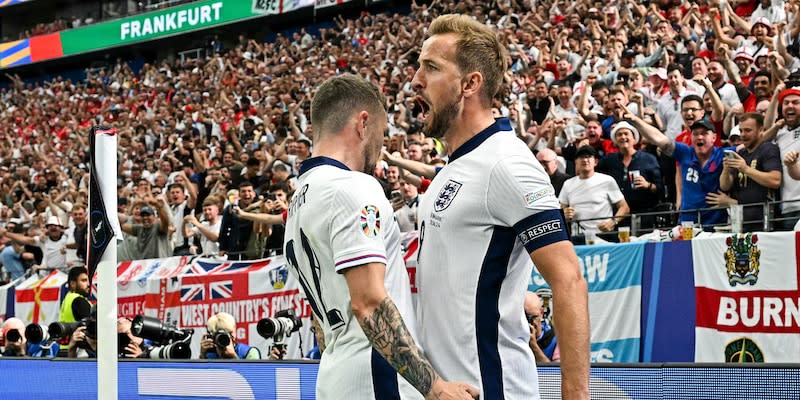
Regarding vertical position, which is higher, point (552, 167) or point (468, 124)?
point (552, 167)

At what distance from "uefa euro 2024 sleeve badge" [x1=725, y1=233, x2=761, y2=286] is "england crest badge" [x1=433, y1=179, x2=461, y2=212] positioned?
5.46 meters

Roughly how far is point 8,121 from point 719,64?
26.9 m

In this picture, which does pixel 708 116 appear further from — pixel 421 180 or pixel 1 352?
pixel 1 352

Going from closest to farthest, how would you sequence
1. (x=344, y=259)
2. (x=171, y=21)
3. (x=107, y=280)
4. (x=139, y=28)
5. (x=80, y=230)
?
(x=344, y=259) → (x=107, y=280) → (x=80, y=230) → (x=171, y=21) → (x=139, y=28)

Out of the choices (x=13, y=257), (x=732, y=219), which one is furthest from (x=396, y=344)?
(x=13, y=257)

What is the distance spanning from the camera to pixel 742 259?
795cm

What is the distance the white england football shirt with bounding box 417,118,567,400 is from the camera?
2.88 meters

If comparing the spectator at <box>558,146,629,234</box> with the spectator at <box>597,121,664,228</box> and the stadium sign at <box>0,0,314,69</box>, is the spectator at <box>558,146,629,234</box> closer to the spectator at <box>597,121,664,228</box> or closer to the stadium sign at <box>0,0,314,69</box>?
the spectator at <box>597,121,664,228</box>

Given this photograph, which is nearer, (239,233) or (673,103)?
(673,103)

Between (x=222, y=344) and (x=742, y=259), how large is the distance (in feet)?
12.9

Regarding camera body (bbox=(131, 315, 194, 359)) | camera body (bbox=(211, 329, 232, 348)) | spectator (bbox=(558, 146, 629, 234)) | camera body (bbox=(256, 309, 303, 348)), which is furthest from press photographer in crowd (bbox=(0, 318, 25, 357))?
spectator (bbox=(558, 146, 629, 234))

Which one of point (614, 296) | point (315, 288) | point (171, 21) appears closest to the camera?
point (315, 288)

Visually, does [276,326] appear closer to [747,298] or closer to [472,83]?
[747,298]

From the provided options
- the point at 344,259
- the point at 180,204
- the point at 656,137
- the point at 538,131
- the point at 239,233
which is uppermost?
the point at 538,131
